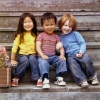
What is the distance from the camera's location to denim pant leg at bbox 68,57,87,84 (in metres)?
3.39

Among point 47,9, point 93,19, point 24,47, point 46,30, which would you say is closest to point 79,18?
point 93,19

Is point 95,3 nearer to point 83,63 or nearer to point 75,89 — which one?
point 83,63

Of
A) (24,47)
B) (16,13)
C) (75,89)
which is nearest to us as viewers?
(75,89)

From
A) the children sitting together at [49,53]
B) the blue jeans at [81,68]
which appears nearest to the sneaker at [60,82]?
the children sitting together at [49,53]

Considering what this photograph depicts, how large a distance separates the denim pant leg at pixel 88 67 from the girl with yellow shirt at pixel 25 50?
491 mm

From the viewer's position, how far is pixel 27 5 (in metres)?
4.45

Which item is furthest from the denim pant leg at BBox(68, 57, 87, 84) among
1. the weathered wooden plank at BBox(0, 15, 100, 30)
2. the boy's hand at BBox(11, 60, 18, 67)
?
the weathered wooden plank at BBox(0, 15, 100, 30)

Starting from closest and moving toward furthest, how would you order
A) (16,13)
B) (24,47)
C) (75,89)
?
(75,89) → (24,47) → (16,13)

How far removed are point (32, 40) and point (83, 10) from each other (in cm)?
110

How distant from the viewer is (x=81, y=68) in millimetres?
3537

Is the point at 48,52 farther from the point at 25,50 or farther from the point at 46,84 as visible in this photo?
the point at 46,84

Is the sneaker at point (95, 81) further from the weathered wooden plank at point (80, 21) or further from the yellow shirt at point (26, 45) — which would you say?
the weathered wooden plank at point (80, 21)

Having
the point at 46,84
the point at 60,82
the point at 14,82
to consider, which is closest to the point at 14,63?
the point at 14,82

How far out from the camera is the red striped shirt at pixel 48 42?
3604 millimetres
